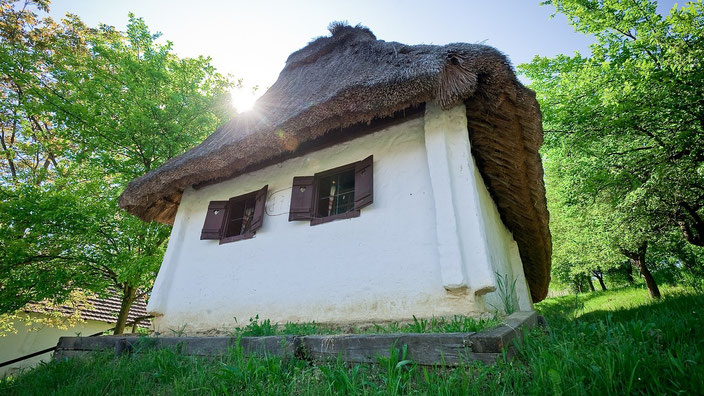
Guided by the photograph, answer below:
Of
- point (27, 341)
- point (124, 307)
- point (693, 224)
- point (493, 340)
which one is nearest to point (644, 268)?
point (693, 224)

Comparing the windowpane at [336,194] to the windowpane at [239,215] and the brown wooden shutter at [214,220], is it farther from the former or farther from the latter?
the brown wooden shutter at [214,220]

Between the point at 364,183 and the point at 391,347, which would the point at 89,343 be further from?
the point at 391,347

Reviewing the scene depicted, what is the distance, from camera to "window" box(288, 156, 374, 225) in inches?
155

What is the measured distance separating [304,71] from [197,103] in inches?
140

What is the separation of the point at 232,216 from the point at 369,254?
2.86 meters

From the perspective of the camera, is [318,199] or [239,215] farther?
[239,215]

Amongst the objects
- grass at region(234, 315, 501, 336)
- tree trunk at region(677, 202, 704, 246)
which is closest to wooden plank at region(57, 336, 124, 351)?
grass at region(234, 315, 501, 336)

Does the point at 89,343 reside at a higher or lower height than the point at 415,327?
lower

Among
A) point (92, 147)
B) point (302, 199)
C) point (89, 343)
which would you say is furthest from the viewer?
point (92, 147)

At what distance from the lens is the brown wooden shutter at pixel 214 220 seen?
4.92 meters

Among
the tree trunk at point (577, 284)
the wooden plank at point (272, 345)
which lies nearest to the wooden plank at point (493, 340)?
the wooden plank at point (272, 345)

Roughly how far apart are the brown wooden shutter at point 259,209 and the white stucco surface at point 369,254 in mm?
86

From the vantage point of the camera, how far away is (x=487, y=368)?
154 centimetres

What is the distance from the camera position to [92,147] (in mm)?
7293
